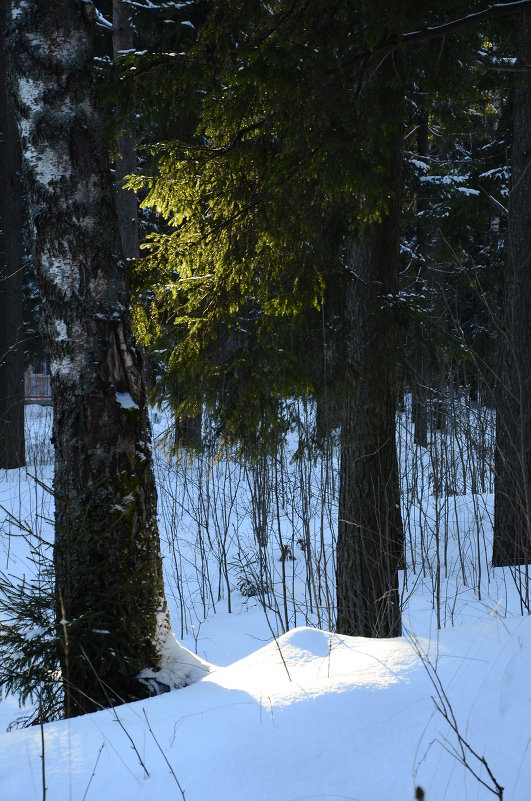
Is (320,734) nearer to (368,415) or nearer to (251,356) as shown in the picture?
(251,356)

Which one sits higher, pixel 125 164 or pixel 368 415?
pixel 125 164

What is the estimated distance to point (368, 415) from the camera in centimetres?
564

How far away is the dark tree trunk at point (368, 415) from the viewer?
18.0ft

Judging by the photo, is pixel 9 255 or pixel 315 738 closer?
pixel 315 738

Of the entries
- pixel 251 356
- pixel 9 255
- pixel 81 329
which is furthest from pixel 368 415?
pixel 9 255

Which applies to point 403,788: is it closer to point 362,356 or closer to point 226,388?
point 226,388

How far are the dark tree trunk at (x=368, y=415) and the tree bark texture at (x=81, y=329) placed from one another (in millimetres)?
2448

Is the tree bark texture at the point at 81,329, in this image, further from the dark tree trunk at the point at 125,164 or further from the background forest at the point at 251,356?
the dark tree trunk at the point at 125,164

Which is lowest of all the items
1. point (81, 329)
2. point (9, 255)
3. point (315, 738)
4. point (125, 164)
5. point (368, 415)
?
point (315, 738)

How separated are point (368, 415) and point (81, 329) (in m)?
3.00

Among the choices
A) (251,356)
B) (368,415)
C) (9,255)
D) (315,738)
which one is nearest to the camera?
(315,738)

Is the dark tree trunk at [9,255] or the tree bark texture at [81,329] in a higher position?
the dark tree trunk at [9,255]

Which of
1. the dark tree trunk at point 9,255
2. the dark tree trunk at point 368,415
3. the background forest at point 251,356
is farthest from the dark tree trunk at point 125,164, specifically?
the background forest at point 251,356

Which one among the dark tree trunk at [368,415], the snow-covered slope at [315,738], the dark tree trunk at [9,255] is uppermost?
the dark tree trunk at [9,255]
